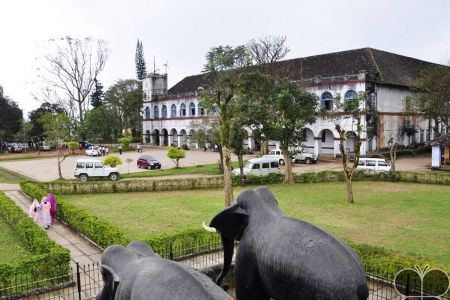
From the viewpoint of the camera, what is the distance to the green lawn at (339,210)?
45.7 ft

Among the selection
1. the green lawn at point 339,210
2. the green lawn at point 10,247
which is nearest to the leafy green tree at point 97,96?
the green lawn at point 339,210

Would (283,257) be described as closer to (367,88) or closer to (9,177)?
(9,177)

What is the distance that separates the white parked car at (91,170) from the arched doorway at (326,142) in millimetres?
22359

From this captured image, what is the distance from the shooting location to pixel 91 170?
93.4 ft

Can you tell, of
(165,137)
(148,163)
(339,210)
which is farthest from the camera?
(165,137)

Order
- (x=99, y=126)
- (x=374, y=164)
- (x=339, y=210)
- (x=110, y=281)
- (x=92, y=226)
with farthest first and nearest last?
(x=99, y=126) < (x=374, y=164) < (x=339, y=210) < (x=92, y=226) < (x=110, y=281)

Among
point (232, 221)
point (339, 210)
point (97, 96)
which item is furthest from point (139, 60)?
point (232, 221)

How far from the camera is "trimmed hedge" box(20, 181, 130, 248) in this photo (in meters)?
12.0

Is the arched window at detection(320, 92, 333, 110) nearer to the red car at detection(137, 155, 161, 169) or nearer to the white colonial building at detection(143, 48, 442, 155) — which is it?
the white colonial building at detection(143, 48, 442, 155)

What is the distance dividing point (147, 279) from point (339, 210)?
619 inches

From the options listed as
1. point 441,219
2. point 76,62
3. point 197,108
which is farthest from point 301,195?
point 76,62

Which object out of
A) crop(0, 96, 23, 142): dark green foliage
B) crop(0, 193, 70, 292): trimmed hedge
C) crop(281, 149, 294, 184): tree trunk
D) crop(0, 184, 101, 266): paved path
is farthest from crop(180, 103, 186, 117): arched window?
crop(0, 193, 70, 292): trimmed hedge

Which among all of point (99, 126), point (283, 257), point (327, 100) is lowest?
point (283, 257)

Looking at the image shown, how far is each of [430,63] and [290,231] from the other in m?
51.7
